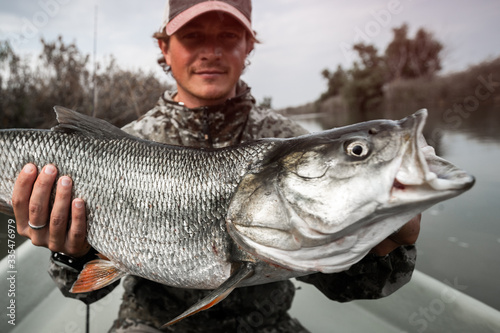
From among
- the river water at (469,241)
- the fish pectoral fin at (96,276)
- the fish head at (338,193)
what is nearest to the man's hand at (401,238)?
the fish head at (338,193)

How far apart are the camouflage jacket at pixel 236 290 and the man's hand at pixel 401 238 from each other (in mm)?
182

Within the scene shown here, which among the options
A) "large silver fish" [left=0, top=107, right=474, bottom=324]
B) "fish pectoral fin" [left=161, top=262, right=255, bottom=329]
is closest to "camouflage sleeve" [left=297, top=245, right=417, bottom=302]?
"large silver fish" [left=0, top=107, right=474, bottom=324]

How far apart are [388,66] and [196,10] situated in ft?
178

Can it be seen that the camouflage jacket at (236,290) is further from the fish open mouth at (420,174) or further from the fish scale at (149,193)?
the fish open mouth at (420,174)

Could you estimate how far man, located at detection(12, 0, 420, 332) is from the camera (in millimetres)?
2152

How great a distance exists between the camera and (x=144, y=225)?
1.99m

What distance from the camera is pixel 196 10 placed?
270 centimetres

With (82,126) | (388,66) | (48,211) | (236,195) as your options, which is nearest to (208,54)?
(82,126)

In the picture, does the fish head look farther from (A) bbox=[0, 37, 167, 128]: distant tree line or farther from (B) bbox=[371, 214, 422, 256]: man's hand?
(A) bbox=[0, 37, 167, 128]: distant tree line

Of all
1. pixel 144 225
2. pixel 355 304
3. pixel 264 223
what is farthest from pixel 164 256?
pixel 355 304

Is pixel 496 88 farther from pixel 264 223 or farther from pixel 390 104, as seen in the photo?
pixel 264 223

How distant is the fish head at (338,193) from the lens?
1.36 meters

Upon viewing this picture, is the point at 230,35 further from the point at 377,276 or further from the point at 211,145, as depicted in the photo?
the point at 377,276

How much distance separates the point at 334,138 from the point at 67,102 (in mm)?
10100
